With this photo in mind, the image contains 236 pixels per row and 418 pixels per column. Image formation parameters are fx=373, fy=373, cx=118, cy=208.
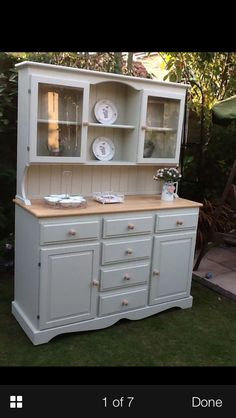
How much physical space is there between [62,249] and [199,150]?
2.78m

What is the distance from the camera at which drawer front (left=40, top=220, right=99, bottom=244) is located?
2.17 meters

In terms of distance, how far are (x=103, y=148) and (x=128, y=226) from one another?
668 millimetres

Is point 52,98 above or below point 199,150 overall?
above

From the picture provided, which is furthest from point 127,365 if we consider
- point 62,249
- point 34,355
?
point 62,249


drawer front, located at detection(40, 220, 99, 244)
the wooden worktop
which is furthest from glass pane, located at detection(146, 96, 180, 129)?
drawer front, located at detection(40, 220, 99, 244)

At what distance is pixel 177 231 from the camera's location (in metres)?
2.71

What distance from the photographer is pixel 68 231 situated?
2242mm

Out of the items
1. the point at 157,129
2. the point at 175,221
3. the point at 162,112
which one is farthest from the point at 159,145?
the point at 175,221

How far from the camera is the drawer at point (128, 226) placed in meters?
2.40

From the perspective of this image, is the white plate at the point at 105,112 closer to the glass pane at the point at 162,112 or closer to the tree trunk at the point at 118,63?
the glass pane at the point at 162,112

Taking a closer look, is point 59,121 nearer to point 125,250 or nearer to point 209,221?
point 125,250
